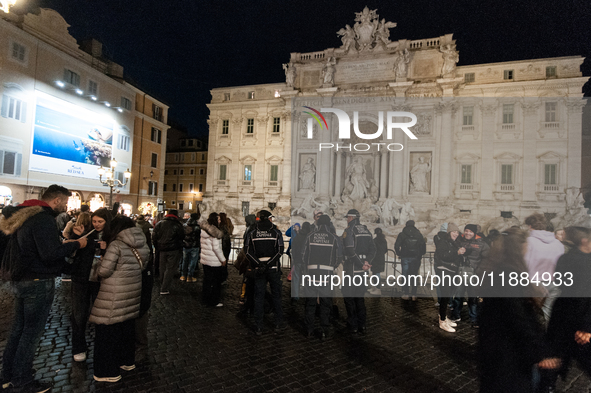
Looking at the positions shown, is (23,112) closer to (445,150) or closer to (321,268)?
(321,268)

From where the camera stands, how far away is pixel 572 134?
68.6 ft

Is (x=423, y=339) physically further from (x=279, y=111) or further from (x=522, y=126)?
(x=279, y=111)

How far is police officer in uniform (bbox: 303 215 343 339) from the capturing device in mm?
4977

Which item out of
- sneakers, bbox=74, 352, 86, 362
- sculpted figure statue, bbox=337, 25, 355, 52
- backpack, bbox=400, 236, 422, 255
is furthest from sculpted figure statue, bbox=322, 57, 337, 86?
sneakers, bbox=74, 352, 86, 362

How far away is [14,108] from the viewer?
17953mm

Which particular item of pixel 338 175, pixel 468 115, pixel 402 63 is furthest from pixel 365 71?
pixel 338 175

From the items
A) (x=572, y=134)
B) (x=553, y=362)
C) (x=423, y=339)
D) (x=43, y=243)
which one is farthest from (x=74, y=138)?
(x=572, y=134)

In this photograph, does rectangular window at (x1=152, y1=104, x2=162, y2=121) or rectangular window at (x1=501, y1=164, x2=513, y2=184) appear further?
rectangular window at (x1=152, y1=104, x2=162, y2=121)

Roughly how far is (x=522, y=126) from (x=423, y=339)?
23282 millimetres

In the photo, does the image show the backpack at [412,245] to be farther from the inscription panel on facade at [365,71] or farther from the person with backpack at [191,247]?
the inscription panel on facade at [365,71]

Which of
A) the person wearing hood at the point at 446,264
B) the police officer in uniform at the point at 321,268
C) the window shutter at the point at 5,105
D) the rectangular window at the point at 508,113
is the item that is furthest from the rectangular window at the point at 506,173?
the window shutter at the point at 5,105

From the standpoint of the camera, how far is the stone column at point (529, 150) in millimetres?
21172

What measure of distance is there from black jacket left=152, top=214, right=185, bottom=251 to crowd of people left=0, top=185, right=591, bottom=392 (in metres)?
2.16

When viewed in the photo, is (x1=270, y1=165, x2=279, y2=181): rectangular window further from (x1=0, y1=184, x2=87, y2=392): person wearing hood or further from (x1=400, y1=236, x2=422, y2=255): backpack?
(x1=0, y1=184, x2=87, y2=392): person wearing hood
